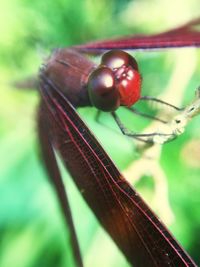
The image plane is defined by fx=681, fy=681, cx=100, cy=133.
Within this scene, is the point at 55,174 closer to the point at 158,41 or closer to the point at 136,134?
the point at 136,134

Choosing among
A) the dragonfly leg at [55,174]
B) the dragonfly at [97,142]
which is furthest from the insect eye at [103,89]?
the dragonfly leg at [55,174]

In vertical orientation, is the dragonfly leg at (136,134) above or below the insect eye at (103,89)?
below

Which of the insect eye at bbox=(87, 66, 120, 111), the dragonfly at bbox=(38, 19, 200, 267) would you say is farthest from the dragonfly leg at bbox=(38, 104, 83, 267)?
the insect eye at bbox=(87, 66, 120, 111)

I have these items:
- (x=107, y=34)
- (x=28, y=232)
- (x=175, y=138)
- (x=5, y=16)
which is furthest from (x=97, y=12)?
(x=28, y=232)

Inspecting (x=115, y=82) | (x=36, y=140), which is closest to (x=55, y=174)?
(x=36, y=140)

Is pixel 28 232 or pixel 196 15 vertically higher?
pixel 196 15

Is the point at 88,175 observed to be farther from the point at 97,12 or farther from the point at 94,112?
the point at 97,12

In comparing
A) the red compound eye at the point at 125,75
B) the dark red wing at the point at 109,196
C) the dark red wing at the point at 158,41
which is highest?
the dark red wing at the point at 158,41

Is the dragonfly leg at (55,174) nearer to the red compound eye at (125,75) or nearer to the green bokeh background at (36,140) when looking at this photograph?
the green bokeh background at (36,140)
